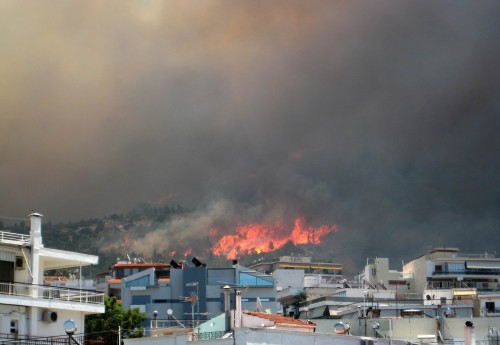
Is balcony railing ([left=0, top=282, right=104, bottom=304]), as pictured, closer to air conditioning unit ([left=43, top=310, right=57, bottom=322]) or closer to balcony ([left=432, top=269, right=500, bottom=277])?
air conditioning unit ([left=43, top=310, right=57, bottom=322])

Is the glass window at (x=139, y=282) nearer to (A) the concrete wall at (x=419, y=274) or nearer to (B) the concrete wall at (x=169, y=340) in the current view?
(A) the concrete wall at (x=419, y=274)

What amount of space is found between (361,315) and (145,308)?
93.6 ft

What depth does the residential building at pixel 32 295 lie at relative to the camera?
158 feet

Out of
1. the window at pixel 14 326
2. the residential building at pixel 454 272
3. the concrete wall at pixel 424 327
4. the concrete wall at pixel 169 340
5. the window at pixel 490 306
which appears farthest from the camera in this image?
the residential building at pixel 454 272

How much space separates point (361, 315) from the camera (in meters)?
81.2

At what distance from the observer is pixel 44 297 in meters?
50.0

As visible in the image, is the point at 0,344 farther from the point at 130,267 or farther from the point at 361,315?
the point at 130,267

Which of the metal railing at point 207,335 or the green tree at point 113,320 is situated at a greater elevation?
the green tree at point 113,320

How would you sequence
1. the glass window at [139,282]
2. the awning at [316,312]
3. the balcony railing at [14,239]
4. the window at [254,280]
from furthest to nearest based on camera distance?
1. the glass window at [139,282]
2. the window at [254,280]
3. the awning at [316,312]
4. the balcony railing at [14,239]

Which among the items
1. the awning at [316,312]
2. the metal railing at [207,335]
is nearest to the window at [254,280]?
the awning at [316,312]

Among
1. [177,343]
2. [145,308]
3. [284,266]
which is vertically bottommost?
[177,343]

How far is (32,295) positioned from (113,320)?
22041 mm

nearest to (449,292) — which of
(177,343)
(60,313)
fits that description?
(60,313)

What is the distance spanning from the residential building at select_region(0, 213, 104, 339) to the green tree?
13.7 metres
